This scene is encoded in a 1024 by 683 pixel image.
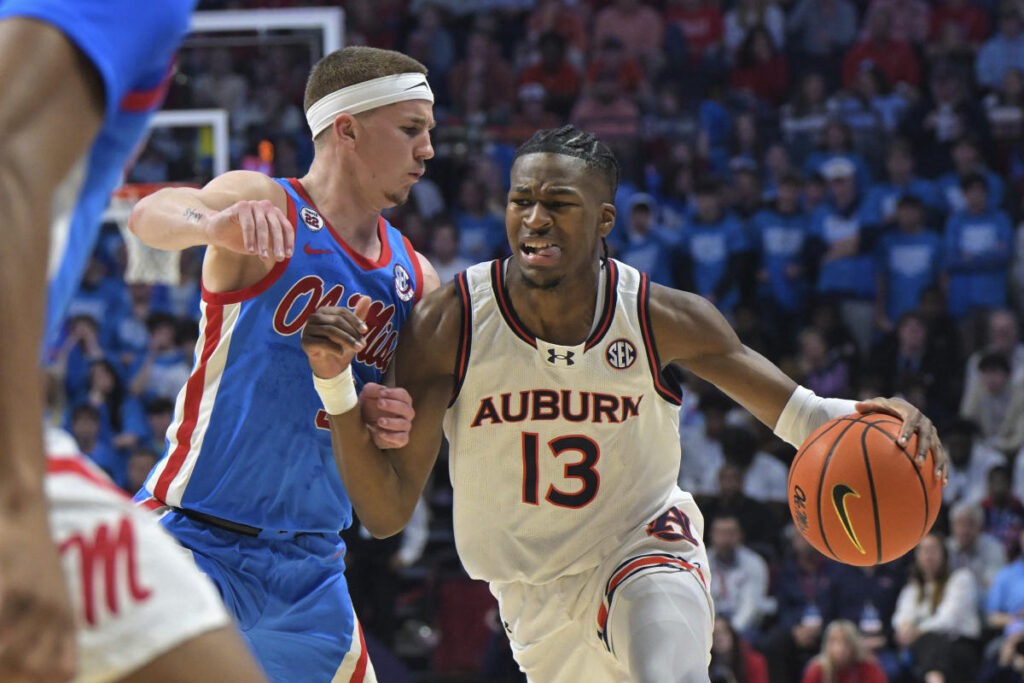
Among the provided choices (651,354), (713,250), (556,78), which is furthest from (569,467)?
(556,78)

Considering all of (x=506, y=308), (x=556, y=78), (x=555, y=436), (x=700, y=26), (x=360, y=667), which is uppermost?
(x=700, y=26)

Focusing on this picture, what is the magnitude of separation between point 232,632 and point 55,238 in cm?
61

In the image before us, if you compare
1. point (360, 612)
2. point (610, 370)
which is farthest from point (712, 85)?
point (610, 370)

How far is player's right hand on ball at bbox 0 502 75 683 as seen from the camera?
146 cm

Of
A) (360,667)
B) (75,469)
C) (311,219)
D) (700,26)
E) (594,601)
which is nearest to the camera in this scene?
(75,469)

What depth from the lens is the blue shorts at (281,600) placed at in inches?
150

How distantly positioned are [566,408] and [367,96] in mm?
1230

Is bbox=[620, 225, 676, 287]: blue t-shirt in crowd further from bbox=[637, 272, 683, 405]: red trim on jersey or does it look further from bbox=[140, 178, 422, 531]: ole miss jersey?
bbox=[140, 178, 422, 531]: ole miss jersey

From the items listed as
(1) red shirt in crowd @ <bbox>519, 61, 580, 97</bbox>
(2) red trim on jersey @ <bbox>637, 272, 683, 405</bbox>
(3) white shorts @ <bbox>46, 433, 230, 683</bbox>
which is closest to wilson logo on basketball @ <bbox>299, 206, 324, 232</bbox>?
(2) red trim on jersey @ <bbox>637, 272, 683, 405</bbox>

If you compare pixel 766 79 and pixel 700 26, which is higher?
pixel 700 26

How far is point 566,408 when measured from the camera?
420cm

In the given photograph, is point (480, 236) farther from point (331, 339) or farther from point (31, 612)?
point (31, 612)

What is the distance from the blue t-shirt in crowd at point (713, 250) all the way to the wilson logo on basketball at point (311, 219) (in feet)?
23.8

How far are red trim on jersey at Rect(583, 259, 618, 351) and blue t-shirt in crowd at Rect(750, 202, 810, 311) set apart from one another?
22.7ft
